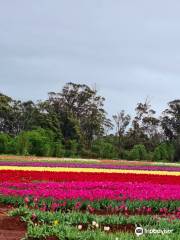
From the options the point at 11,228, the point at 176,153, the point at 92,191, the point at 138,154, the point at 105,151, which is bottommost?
the point at 11,228

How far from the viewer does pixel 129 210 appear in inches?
486

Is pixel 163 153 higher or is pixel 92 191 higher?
pixel 163 153

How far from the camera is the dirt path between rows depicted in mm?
9156

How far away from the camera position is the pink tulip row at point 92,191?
42.7 ft

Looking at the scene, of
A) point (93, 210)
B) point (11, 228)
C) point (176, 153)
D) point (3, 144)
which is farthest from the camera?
point (176, 153)

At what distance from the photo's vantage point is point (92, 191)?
45.5ft

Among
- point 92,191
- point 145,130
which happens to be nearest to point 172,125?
point 145,130

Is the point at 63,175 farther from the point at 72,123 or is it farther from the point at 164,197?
the point at 72,123

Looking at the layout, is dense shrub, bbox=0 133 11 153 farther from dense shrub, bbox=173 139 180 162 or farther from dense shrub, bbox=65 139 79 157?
dense shrub, bbox=173 139 180 162

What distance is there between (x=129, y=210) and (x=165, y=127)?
65060 mm

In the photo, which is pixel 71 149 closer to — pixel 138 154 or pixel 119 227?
pixel 138 154

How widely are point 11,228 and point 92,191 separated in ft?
13.4

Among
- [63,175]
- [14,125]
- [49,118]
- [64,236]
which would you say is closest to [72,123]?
[49,118]

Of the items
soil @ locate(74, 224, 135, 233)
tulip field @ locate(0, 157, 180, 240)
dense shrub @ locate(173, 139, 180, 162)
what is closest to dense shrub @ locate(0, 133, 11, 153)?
dense shrub @ locate(173, 139, 180, 162)
